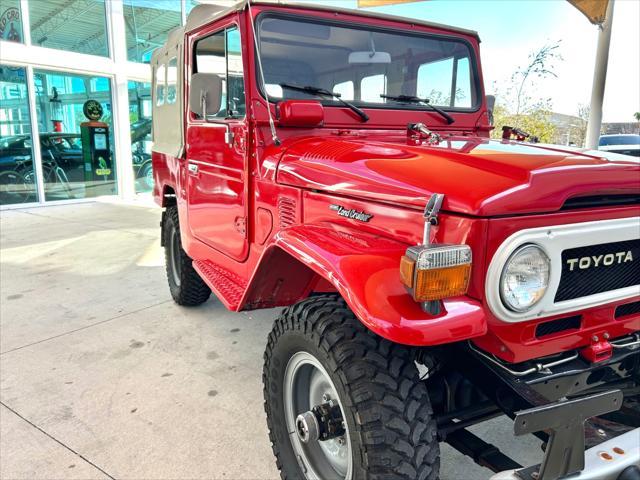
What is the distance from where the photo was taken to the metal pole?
6898mm

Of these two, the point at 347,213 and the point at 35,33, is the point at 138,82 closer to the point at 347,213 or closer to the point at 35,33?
the point at 35,33

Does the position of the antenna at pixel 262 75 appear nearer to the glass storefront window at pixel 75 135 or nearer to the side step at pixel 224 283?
the side step at pixel 224 283

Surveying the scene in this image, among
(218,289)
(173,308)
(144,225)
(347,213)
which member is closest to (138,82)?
(144,225)

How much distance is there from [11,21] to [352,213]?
9.49m

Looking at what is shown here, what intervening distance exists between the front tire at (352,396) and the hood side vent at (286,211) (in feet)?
1.60

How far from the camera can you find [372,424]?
1559 mm

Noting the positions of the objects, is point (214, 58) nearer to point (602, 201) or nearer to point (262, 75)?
point (262, 75)

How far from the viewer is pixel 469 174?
5.33ft

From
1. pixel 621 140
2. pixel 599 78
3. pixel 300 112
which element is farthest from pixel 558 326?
pixel 621 140

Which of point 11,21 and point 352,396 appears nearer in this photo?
point 352,396

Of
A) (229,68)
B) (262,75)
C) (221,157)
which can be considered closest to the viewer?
(262,75)

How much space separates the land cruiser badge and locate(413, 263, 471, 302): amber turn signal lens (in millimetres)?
482

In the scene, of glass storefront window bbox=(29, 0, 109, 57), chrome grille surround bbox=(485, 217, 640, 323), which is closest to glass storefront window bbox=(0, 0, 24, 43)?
glass storefront window bbox=(29, 0, 109, 57)

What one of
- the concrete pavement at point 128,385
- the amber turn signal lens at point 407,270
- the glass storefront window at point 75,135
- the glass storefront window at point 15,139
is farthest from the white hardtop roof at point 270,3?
the glass storefront window at point 75,135
